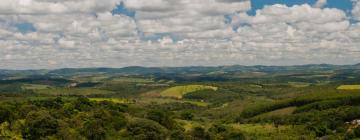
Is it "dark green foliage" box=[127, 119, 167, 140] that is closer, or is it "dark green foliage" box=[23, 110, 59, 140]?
"dark green foliage" box=[23, 110, 59, 140]

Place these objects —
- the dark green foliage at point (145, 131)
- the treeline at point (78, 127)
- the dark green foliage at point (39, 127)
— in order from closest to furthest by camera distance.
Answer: the dark green foliage at point (39, 127) < the treeline at point (78, 127) < the dark green foliage at point (145, 131)

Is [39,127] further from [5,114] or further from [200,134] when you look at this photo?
[200,134]

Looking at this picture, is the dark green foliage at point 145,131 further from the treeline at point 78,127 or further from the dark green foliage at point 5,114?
the dark green foliage at point 5,114

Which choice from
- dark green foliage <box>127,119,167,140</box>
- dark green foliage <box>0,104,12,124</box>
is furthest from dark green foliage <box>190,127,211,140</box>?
dark green foliage <box>0,104,12,124</box>

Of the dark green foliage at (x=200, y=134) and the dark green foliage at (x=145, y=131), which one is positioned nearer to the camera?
the dark green foliage at (x=145, y=131)

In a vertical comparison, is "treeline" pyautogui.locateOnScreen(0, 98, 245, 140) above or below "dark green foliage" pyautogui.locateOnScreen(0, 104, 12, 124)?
below

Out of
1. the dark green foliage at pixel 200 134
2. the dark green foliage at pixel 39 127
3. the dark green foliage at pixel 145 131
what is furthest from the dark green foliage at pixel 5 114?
the dark green foliage at pixel 200 134

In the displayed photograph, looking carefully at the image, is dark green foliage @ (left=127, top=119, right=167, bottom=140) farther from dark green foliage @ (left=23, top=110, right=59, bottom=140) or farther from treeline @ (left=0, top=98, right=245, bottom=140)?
dark green foliage @ (left=23, top=110, right=59, bottom=140)

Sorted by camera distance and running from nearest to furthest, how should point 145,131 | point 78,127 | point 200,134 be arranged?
1. point 78,127
2. point 145,131
3. point 200,134

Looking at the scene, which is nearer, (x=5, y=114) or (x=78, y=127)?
(x=78, y=127)

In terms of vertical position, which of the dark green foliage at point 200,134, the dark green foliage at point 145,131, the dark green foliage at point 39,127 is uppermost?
the dark green foliage at point 39,127

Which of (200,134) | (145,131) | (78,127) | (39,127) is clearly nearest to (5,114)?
(39,127)
